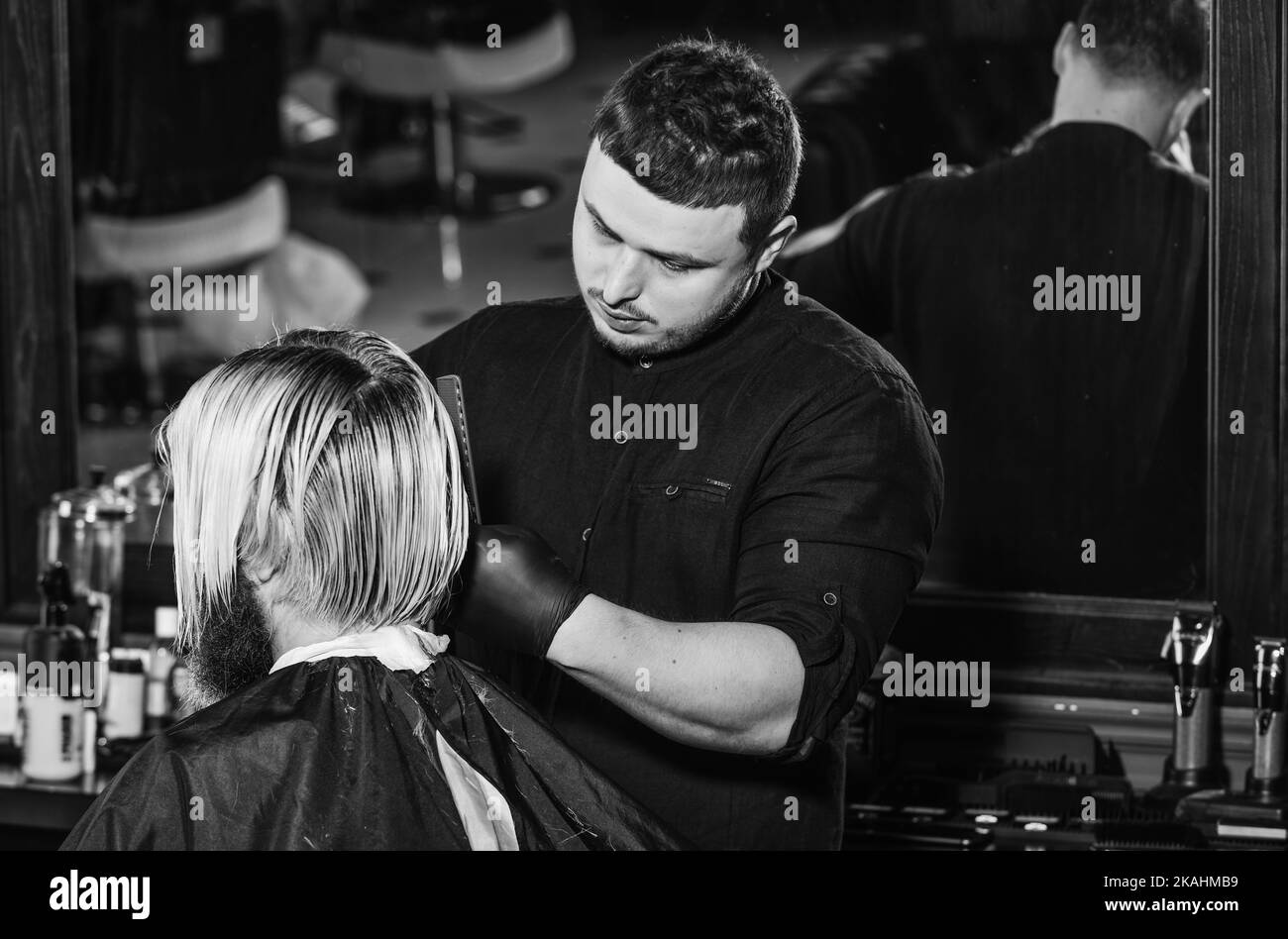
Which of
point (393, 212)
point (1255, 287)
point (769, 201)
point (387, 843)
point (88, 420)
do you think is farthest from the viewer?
point (88, 420)

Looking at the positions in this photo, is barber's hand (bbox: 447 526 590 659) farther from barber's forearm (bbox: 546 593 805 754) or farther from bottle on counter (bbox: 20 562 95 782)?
bottle on counter (bbox: 20 562 95 782)

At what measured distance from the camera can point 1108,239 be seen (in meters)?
2.97

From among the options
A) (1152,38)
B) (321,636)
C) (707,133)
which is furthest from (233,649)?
(1152,38)

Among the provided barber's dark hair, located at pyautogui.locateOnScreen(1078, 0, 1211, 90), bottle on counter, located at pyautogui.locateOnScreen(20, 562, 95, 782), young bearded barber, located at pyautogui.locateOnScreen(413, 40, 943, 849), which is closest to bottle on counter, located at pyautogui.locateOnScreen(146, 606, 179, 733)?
bottle on counter, located at pyautogui.locateOnScreen(20, 562, 95, 782)

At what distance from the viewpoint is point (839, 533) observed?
197cm

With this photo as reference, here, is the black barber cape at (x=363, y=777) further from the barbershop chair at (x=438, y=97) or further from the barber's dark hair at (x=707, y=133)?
the barbershop chair at (x=438, y=97)

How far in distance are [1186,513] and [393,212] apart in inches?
73.9

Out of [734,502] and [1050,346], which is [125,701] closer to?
[734,502]

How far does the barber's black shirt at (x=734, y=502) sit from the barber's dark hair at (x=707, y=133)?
25 centimetres

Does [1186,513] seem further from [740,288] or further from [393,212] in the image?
[393,212]

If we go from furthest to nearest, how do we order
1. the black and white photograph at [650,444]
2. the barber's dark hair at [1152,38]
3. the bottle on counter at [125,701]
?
the bottle on counter at [125,701], the barber's dark hair at [1152,38], the black and white photograph at [650,444]

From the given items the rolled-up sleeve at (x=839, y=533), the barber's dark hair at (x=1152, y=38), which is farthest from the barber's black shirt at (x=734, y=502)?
the barber's dark hair at (x=1152, y=38)

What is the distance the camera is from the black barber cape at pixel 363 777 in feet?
5.52
